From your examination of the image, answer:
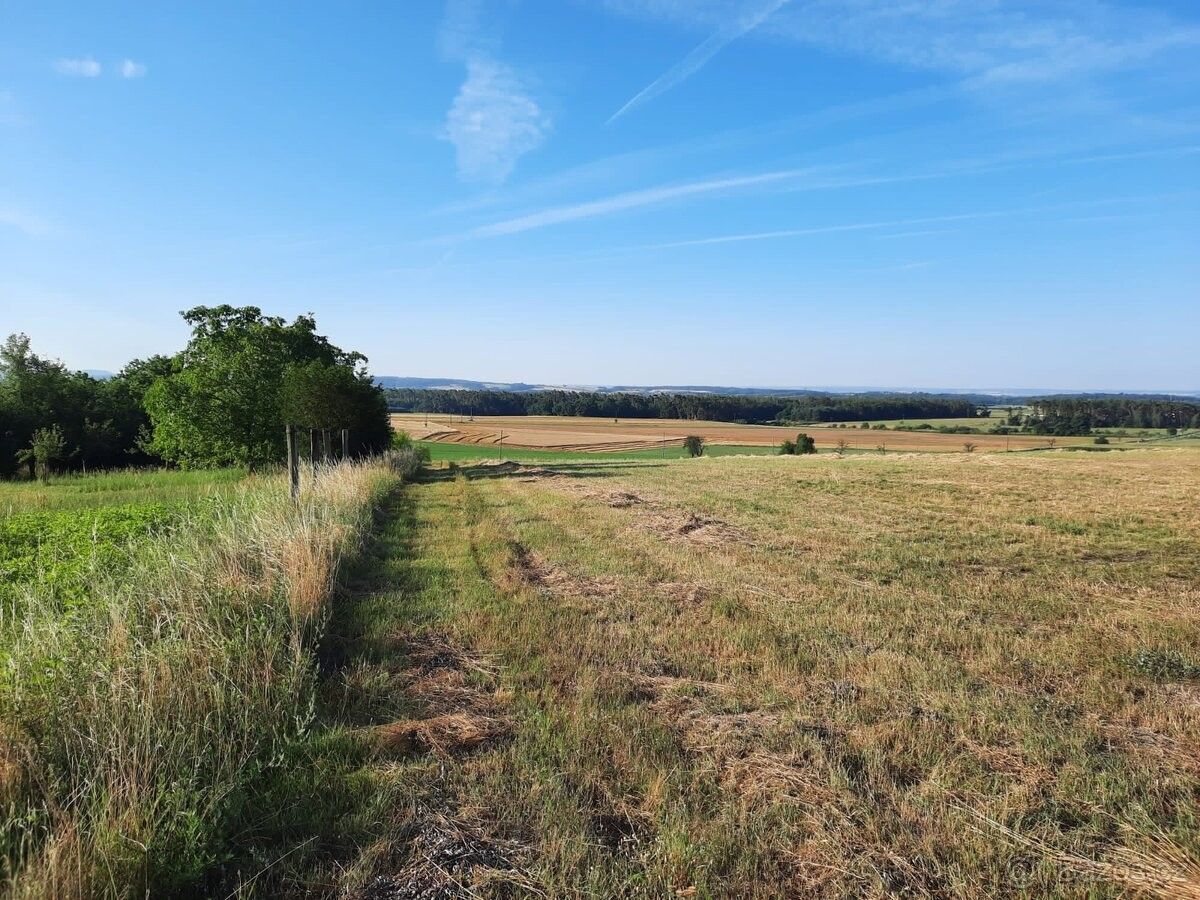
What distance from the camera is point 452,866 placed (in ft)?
10.5

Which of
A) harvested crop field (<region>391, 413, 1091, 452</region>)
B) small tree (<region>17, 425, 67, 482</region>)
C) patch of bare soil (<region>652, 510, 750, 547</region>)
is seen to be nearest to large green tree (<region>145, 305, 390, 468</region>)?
small tree (<region>17, 425, 67, 482</region>)

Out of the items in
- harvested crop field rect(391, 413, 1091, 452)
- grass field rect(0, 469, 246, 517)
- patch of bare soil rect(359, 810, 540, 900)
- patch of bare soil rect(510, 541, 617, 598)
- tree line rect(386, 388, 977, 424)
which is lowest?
harvested crop field rect(391, 413, 1091, 452)

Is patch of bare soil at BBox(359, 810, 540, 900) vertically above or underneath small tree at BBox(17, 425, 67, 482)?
underneath

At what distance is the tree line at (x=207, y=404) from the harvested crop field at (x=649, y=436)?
3563cm

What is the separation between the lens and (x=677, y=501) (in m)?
20.1

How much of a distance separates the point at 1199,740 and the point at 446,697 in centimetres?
548

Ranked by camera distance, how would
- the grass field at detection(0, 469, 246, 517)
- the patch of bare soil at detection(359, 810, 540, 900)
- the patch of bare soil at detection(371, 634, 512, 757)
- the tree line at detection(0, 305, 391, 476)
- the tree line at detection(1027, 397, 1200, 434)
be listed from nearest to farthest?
the patch of bare soil at detection(359, 810, 540, 900) < the patch of bare soil at detection(371, 634, 512, 757) < the grass field at detection(0, 469, 246, 517) < the tree line at detection(0, 305, 391, 476) < the tree line at detection(1027, 397, 1200, 434)

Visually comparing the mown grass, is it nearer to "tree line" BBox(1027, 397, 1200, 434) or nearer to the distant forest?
"tree line" BBox(1027, 397, 1200, 434)

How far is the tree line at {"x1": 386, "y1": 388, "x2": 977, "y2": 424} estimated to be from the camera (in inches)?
4747

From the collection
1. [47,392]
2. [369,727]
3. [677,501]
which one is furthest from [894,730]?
[47,392]

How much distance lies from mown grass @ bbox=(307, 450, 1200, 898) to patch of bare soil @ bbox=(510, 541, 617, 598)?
85mm

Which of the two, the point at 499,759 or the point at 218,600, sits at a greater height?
the point at 218,600

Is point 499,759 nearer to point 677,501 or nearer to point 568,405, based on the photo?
point 677,501

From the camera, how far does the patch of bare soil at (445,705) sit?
4402mm
